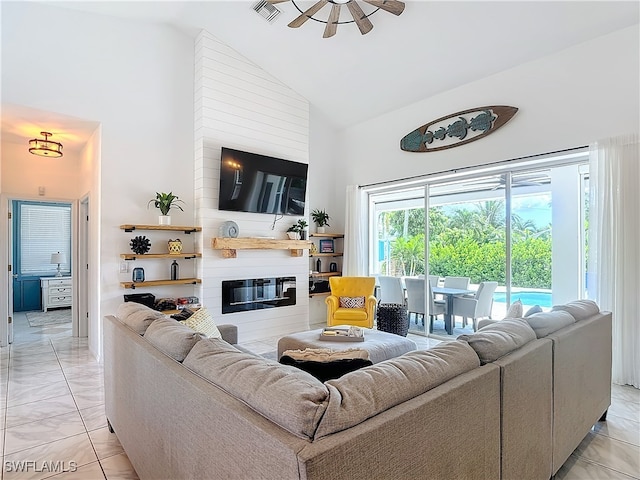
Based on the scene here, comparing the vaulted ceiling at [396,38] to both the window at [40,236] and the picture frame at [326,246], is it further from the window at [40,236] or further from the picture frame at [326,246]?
the window at [40,236]

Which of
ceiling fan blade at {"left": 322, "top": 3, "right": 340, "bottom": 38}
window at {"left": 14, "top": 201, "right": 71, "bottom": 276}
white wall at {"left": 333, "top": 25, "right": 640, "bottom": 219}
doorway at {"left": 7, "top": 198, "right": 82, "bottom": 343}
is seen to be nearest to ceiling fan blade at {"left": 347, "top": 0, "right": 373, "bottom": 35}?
ceiling fan blade at {"left": 322, "top": 3, "right": 340, "bottom": 38}

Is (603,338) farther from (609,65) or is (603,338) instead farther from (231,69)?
(231,69)

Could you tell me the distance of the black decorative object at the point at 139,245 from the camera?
4.54 metres

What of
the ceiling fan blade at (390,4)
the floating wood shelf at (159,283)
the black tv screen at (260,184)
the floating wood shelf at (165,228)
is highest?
the ceiling fan blade at (390,4)

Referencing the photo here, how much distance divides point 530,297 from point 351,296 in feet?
7.87

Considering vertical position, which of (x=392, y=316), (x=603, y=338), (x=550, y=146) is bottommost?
(x=392, y=316)

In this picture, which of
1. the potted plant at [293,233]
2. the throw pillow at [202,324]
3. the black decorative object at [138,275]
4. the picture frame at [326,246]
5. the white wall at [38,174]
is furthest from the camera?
the picture frame at [326,246]

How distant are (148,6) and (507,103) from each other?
450 centimetres

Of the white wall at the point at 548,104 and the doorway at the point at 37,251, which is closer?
the white wall at the point at 548,104

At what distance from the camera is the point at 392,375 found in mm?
1316

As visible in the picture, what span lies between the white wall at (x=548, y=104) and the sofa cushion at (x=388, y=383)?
3638 mm

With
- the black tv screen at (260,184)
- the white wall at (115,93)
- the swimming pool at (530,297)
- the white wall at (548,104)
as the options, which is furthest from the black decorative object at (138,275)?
the swimming pool at (530,297)

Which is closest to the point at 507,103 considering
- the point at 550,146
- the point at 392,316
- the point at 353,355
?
the point at 550,146

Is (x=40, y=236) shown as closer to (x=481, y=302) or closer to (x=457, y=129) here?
(x=457, y=129)
